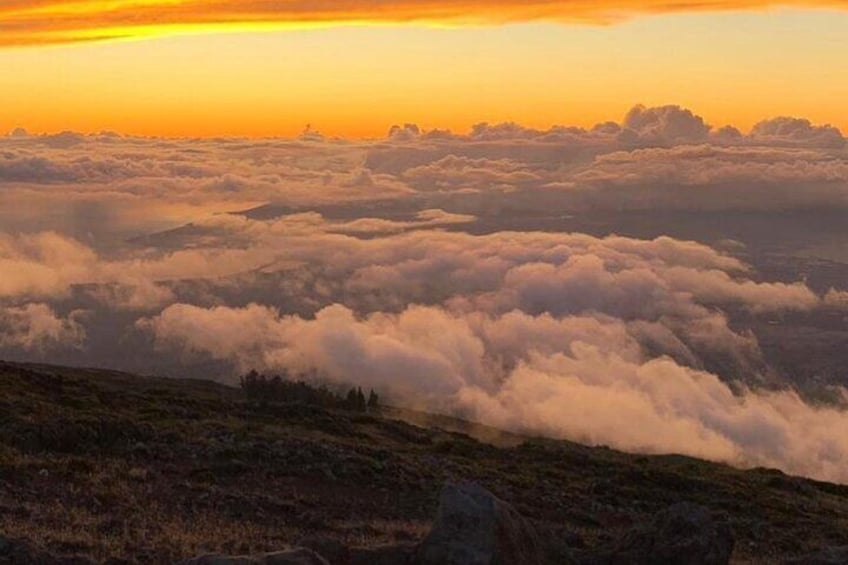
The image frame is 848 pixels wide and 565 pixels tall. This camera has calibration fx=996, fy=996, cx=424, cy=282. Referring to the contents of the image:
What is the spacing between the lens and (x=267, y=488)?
33469 mm

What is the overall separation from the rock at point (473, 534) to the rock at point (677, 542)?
2.80m

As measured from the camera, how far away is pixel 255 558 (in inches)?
611

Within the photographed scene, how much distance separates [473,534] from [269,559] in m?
3.81

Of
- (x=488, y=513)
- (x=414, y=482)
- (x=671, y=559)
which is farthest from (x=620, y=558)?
(x=414, y=482)

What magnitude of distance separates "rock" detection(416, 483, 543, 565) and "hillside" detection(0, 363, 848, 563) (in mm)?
1500

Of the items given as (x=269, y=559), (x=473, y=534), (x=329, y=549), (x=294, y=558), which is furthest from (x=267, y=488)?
(x=269, y=559)

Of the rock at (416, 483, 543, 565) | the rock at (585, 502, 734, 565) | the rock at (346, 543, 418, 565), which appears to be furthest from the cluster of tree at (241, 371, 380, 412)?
the rock at (416, 483, 543, 565)

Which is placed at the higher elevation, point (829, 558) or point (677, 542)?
point (829, 558)

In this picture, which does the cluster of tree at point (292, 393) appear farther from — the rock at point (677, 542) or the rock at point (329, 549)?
the rock at point (329, 549)

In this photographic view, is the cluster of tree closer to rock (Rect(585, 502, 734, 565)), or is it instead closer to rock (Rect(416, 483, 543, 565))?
rock (Rect(585, 502, 734, 565))

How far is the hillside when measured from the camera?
2380 centimetres

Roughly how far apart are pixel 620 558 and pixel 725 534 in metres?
2.21

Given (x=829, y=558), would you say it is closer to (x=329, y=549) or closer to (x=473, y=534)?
(x=473, y=534)

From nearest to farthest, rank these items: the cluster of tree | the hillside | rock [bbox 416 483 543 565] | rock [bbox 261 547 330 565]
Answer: rock [bbox 261 547 330 565], rock [bbox 416 483 543 565], the hillside, the cluster of tree
